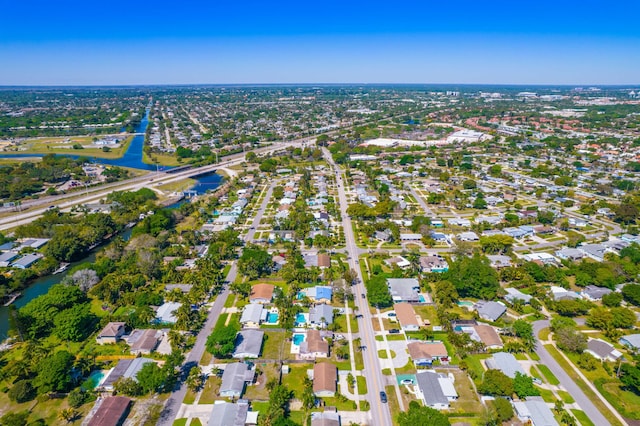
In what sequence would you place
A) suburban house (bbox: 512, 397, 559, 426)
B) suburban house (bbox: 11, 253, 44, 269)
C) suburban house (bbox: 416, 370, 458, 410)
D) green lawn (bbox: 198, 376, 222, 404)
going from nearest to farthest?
suburban house (bbox: 512, 397, 559, 426), suburban house (bbox: 416, 370, 458, 410), green lawn (bbox: 198, 376, 222, 404), suburban house (bbox: 11, 253, 44, 269)

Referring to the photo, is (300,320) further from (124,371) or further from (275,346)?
(124,371)

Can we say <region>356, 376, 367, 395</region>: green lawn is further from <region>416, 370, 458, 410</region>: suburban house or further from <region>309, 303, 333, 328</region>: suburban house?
<region>309, 303, 333, 328</region>: suburban house

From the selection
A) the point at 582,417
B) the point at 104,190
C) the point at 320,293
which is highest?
the point at 104,190

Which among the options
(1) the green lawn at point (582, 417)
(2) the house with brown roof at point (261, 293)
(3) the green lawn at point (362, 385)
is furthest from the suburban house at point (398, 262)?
(1) the green lawn at point (582, 417)

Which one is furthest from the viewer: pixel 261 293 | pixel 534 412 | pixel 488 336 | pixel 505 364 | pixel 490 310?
pixel 261 293

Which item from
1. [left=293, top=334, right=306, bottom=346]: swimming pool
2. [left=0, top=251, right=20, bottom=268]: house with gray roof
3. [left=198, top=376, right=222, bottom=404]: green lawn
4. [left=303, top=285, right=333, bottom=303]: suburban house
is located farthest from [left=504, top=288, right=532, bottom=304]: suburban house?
[left=0, top=251, right=20, bottom=268]: house with gray roof

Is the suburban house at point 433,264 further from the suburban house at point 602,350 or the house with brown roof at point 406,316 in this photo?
the suburban house at point 602,350

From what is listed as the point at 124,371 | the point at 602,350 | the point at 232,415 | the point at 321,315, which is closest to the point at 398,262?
the point at 321,315
